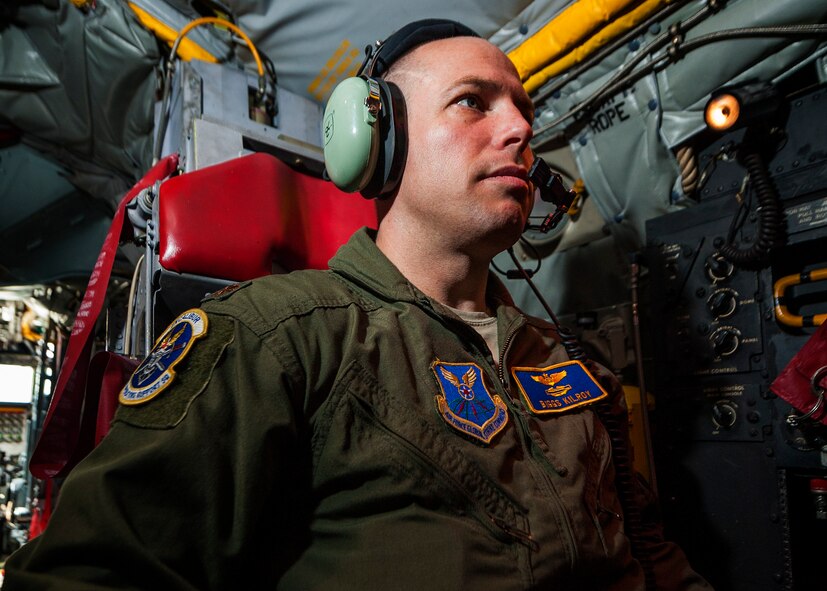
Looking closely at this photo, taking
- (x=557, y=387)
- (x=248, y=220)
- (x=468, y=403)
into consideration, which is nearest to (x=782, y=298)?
(x=557, y=387)

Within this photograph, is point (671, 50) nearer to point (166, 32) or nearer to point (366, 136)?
point (366, 136)

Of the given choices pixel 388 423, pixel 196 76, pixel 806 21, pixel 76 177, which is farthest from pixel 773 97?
pixel 76 177

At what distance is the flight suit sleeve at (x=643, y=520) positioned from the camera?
133 centimetres

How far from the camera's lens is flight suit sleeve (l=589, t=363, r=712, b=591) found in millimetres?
1330

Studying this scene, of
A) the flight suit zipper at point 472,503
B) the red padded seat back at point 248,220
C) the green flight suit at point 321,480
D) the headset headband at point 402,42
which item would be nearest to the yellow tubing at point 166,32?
the red padded seat back at point 248,220

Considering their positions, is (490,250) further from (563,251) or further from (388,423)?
(563,251)

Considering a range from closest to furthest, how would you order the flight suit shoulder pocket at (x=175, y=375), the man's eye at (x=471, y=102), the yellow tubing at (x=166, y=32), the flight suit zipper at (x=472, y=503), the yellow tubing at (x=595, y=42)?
the flight suit shoulder pocket at (x=175, y=375) < the flight suit zipper at (x=472, y=503) < the man's eye at (x=471, y=102) < the yellow tubing at (x=595, y=42) < the yellow tubing at (x=166, y=32)

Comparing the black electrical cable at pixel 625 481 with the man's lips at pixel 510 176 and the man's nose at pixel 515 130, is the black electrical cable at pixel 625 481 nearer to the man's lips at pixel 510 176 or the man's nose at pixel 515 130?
the man's lips at pixel 510 176

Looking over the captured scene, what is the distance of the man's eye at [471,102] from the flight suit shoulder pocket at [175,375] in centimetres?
90

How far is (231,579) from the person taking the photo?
778 millimetres

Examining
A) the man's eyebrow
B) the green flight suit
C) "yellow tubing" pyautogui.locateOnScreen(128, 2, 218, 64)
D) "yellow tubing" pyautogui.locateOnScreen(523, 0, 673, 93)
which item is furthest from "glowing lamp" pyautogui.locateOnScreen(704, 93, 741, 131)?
"yellow tubing" pyautogui.locateOnScreen(128, 2, 218, 64)

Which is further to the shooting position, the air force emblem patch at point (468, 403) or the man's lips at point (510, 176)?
the man's lips at point (510, 176)

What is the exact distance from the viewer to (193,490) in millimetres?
742

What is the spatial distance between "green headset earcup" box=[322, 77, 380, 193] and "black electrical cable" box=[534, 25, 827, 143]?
1.28 metres
